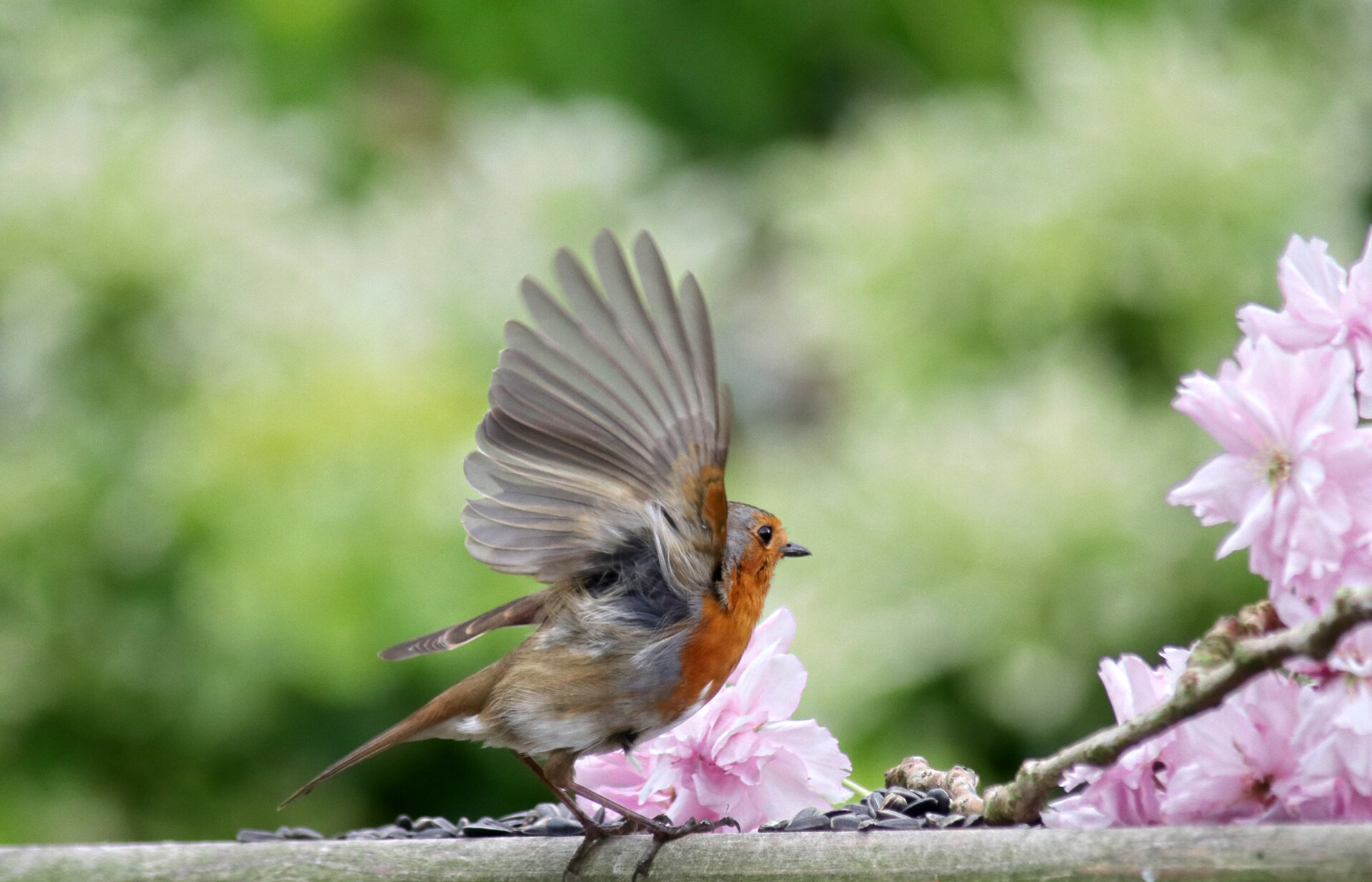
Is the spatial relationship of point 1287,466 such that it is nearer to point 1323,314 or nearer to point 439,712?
point 1323,314

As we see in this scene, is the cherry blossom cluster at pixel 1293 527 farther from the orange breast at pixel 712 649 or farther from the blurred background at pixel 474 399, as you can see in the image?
the blurred background at pixel 474 399

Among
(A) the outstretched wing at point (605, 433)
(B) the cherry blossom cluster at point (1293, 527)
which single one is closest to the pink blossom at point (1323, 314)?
(B) the cherry blossom cluster at point (1293, 527)

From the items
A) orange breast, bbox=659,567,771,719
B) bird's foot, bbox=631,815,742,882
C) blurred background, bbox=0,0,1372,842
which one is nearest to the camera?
bird's foot, bbox=631,815,742,882

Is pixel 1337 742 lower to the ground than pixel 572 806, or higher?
lower

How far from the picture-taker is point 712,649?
5.61ft

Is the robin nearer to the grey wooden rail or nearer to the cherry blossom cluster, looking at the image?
the grey wooden rail

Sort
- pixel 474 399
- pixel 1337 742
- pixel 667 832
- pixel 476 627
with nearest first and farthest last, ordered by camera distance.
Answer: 1. pixel 1337 742
2. pixel 667 832
3. pixel 476 627
4. pixel 474 399

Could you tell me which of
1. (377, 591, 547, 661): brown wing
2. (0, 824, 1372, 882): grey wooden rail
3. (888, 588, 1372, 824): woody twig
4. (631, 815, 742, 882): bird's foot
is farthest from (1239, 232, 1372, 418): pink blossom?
(377, 591, 547, 661): brown wing

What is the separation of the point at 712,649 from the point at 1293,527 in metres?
0.74

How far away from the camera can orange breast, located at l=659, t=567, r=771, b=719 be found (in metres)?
1.67

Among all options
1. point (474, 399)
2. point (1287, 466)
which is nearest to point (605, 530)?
point (1287, 466)

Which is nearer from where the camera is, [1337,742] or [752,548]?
[1337,742]

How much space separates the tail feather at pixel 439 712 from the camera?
6.07 ft

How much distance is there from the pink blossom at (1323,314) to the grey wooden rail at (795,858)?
368mm
